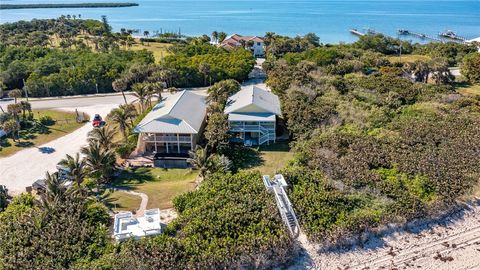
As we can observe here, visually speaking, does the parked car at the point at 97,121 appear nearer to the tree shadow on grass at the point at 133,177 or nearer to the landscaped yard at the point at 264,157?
the tree shadow on grass at the point at 133,177

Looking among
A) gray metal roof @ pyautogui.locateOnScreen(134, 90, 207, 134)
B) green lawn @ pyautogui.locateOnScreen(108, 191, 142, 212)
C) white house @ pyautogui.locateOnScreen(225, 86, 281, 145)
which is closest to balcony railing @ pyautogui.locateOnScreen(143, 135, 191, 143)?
gray metal roof @ pyautogui.locateOnScreen(134, 90, 207, 134)

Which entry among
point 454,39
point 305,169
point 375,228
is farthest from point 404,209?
point 454,39

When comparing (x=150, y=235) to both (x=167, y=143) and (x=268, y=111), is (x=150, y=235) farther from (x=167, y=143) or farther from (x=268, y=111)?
(x=268, y=111)

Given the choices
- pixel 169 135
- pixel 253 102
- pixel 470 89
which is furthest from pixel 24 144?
pixel 470 89

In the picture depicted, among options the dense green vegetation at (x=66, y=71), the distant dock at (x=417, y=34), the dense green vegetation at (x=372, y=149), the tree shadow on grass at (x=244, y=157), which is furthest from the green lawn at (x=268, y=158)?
the distant dock at (x=417, y=34)

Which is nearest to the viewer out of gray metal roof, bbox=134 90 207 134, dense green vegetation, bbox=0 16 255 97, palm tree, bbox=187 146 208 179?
palm tree, bbox=187 146 208 179

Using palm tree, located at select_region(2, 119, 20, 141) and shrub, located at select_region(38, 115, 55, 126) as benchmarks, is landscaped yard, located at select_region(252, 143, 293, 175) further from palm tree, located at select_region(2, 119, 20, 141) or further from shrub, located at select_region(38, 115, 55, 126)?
shrub, located at select_region(38, 115, 55, 126)

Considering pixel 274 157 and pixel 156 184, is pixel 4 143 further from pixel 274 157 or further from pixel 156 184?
pixel 274 157
